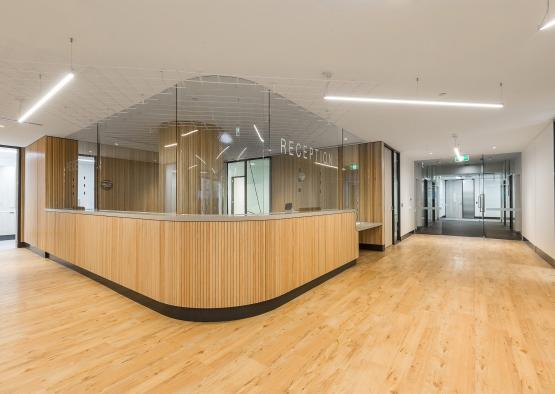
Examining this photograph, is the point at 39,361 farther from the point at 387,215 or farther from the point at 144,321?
the point at 387,215

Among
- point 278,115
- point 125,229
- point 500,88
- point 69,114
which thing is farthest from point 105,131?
point 500,88

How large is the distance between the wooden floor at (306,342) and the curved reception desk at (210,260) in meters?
0.19

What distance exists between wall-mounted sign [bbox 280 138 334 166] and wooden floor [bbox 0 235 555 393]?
2.36 m

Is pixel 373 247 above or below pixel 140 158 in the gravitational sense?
below

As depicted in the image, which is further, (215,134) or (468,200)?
(468,200)

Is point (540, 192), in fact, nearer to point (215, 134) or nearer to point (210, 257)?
point (215, 134)

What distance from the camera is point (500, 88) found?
149 inches

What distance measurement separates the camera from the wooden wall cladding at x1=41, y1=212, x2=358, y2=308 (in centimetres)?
304

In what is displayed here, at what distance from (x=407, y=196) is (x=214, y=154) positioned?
7936mm

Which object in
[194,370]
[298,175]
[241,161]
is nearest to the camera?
[194,370]

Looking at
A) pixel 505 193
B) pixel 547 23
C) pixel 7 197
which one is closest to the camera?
pixel 547 23

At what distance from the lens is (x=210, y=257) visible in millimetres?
3041

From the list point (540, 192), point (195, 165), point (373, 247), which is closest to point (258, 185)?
point (195, 165)

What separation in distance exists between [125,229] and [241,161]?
6.25 ft
